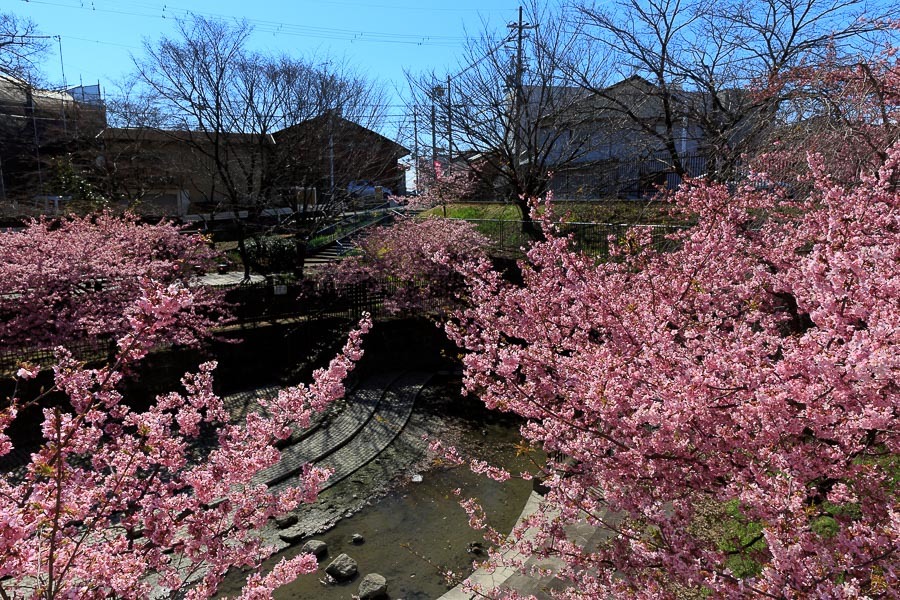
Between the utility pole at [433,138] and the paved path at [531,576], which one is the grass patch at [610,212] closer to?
the utility pole at [433,138]

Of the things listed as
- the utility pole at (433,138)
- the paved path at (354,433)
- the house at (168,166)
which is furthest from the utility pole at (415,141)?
the paved path at (354,433)

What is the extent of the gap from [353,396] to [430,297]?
3.94 m

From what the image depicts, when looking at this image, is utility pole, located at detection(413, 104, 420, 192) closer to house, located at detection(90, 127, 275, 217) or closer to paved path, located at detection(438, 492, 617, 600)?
house, located at detection(90, 127, 275, 217)

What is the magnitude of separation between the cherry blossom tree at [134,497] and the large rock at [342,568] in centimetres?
246

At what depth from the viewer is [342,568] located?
6520mm

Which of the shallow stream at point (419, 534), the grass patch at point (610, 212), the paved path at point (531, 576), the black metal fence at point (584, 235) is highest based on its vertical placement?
the grass patch at point (610, 212)

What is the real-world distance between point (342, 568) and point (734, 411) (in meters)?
5.10

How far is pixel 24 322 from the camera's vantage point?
9539 mm

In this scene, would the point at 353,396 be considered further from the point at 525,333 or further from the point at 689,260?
the point at 689,260

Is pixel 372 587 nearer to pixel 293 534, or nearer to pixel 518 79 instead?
pixel 293 534

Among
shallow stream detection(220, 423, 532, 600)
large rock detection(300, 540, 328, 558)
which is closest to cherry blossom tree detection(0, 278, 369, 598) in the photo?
shallow stream detection(220, 423, 532, 600)

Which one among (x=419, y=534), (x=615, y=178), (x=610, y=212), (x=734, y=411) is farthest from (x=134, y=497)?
(x=615, y=178)

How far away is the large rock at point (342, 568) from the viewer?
6.48 m

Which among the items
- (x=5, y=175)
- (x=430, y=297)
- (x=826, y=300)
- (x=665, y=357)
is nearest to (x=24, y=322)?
(x=430, y=297)
